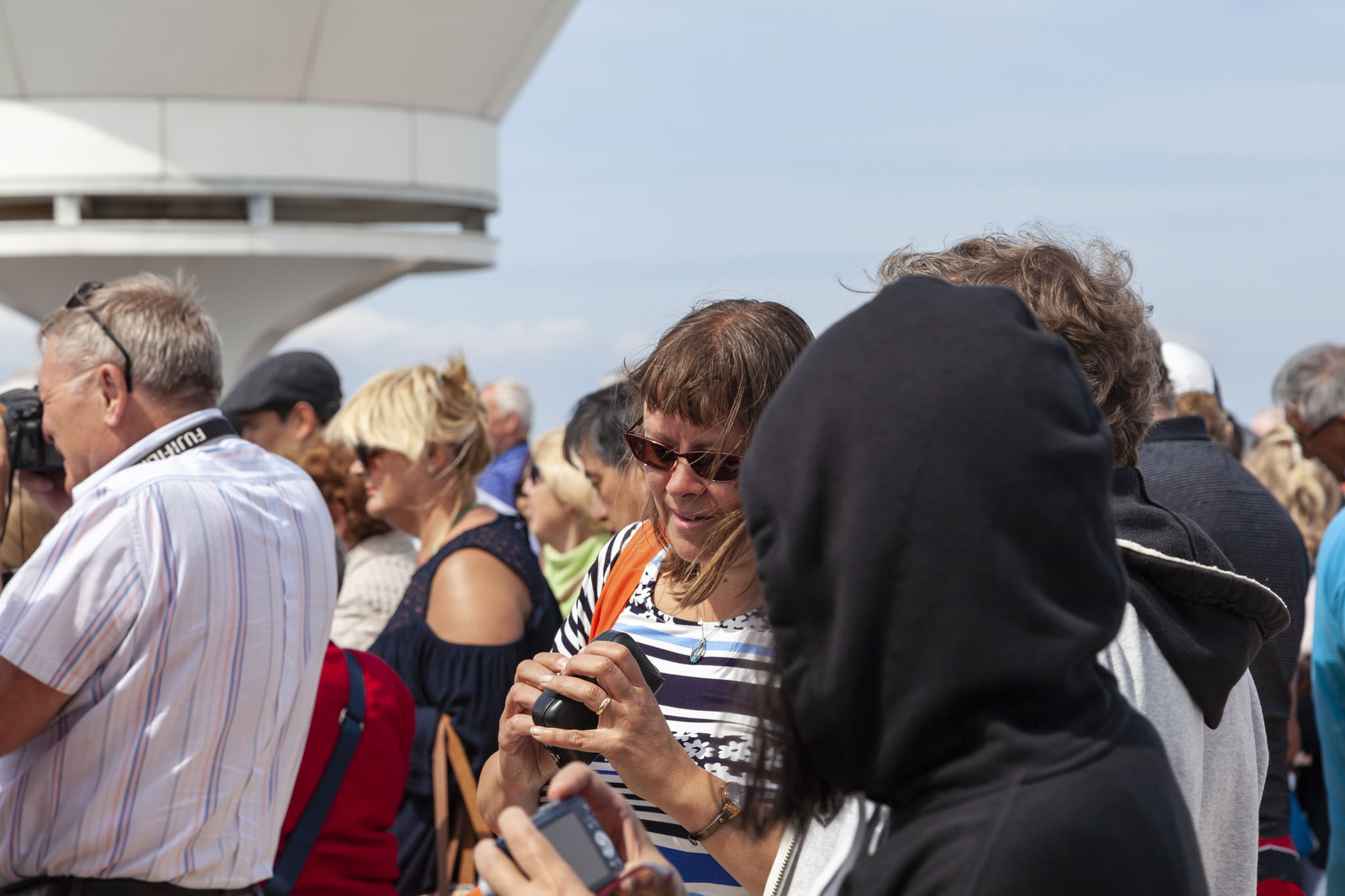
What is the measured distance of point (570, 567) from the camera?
5590 mm

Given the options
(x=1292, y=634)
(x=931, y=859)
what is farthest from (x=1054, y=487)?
(x=1292, y=634)

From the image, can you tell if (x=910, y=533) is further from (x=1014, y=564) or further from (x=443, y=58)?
(x=443, y=58)

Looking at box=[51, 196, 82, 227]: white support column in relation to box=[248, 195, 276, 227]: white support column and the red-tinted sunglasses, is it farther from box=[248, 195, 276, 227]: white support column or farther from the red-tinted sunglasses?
the red-tinted sunglasses

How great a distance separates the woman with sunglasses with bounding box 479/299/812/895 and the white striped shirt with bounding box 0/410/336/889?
29.8 inches

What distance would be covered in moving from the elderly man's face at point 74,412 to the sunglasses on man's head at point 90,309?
0.23ft

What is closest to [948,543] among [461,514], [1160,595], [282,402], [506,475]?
[1160,595]

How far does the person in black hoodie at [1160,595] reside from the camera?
1472 mm

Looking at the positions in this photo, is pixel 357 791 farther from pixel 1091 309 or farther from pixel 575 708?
pixel 1091 309

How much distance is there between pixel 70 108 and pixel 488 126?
4.73m

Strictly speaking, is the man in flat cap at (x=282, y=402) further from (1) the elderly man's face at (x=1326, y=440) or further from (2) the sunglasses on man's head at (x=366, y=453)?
(1) the elderly man's face at (x=1326, y=440)

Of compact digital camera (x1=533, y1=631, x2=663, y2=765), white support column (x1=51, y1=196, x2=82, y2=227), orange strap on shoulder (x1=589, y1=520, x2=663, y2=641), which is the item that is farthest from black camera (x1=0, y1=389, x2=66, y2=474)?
white support column (x1=51, y1=196, x2=82, y2=227)

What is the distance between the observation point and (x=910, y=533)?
3.41 ft

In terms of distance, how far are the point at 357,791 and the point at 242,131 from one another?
40.8 ft

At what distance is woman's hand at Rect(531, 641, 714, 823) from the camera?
5.34 ft
